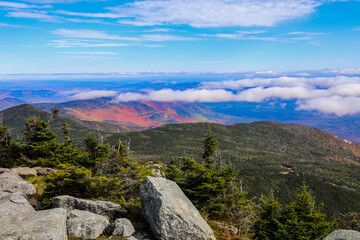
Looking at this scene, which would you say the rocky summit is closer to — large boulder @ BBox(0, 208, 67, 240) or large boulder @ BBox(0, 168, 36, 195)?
large boulder @ BBox(0, 208, 67, 240)

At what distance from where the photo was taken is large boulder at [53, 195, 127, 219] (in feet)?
53.6

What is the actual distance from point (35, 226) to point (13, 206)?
4.67 meters

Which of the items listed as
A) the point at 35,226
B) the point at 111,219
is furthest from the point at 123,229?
the point at 35,226

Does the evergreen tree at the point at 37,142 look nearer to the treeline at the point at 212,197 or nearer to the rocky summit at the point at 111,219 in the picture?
the treeline at the point at 212,197

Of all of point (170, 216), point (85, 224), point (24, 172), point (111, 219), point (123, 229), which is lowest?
point (24, 172)

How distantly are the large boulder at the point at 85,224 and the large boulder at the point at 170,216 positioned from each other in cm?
329

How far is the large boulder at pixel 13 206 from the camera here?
1397cm

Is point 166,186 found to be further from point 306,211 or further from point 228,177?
point 306,211

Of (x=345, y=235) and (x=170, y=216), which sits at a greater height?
(x=170, y=216)

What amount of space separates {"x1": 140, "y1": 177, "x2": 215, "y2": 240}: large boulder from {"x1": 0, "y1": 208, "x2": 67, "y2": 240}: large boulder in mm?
5589

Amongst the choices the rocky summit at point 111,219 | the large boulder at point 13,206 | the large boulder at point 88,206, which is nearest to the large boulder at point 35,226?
the rocky summit at point 111,219

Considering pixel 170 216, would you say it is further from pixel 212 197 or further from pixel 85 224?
pixel 212 197

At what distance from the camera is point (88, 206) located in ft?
53.6

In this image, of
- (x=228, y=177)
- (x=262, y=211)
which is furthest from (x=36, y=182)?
(x=262, y=211)
